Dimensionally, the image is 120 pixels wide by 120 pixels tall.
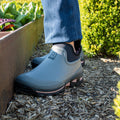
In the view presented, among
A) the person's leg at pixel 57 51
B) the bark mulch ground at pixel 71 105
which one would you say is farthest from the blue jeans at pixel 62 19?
the bark mulch ground at pixel 71 105

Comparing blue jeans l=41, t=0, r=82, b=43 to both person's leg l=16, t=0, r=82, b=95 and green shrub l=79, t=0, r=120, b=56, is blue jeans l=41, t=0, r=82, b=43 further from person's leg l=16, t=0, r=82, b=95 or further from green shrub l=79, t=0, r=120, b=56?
green shrub l=79, t=0, r=120, b=56

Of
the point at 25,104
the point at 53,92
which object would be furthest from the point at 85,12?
the point at 25,104

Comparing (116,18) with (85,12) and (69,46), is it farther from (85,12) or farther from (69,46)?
(69,46)

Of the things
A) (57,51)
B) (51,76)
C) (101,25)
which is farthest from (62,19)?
(101,25)

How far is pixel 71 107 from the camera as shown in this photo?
133cm

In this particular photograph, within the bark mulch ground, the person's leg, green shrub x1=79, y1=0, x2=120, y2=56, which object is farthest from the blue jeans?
green shrub x1=79, y1=0, x2=120, y2=56

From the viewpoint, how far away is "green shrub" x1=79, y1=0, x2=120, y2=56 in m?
2.41

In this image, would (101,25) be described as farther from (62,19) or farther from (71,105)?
(71,105)

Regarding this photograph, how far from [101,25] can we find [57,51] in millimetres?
1269

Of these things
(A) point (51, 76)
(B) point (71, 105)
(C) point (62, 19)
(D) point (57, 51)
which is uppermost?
(C) point (62, 19)

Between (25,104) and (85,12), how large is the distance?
1.78m

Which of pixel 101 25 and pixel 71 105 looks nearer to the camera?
pixel 71 105

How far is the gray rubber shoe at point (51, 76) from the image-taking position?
133 cm

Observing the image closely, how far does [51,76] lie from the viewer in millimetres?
1385
